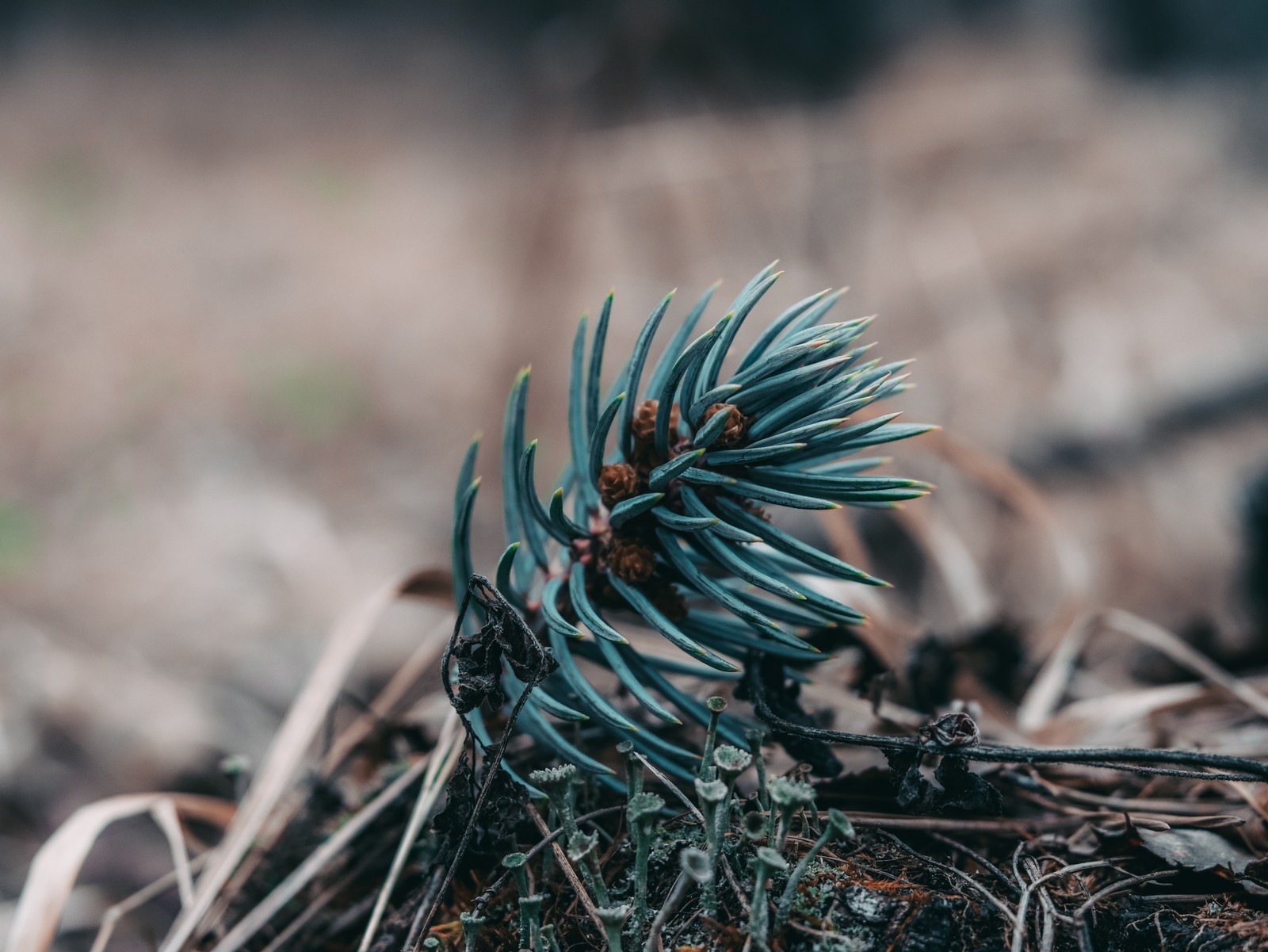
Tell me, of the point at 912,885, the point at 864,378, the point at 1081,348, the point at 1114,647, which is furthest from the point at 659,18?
the point at 912,885

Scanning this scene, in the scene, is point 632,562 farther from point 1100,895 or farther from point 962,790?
point 1100,895

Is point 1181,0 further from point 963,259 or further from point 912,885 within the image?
point 912,885

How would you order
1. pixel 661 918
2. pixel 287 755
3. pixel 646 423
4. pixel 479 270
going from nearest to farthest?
pixel 661 918, pixel 646 423, pixel 287 755, pixel 479 270

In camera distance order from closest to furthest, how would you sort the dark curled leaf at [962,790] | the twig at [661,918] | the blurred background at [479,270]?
the twig at [661,918]
the dark curled leaf at [962,790]
the blurred background at [479,270]

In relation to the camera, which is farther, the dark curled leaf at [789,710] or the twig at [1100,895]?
the dark curled leaf at [789,710]

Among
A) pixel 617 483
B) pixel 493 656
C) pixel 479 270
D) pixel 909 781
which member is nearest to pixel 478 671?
pixel 493 656

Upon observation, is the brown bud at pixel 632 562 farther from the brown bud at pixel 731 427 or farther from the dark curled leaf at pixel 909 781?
the dark curled leaf at pixel 909 781

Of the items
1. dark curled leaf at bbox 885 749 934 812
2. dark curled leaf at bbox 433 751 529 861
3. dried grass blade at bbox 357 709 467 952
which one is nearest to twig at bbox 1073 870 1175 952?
dark curled leaf at bbox 885 749 934 812

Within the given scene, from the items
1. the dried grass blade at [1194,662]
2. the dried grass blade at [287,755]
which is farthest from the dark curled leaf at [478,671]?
the dried grass blade at [1194,662]
